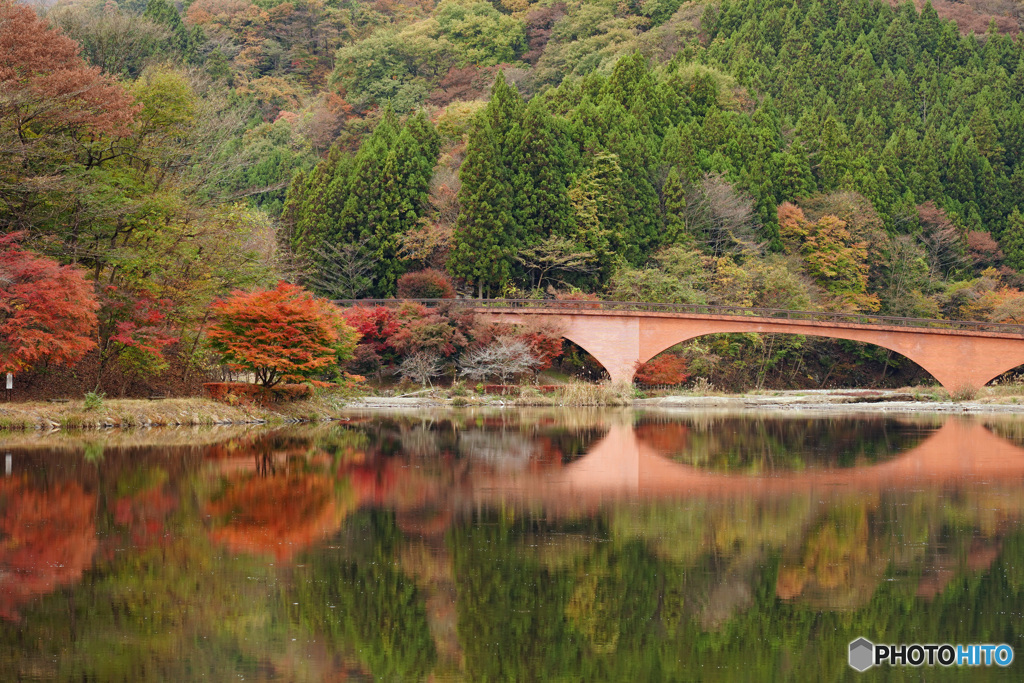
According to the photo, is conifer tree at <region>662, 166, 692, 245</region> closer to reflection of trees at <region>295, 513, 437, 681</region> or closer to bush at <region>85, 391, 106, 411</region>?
bush at <region>85, 391, 106, 411</region>

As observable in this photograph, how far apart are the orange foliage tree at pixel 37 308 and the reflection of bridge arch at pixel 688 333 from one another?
1020 inches

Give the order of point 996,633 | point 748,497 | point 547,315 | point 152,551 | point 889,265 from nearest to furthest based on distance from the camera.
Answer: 1. point 996,633
2. point 152,551
3. point 748,497
4. point 547,315
5. point 889,265

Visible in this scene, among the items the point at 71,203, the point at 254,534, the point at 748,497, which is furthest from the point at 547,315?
the point at 254,534

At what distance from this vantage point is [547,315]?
176ft

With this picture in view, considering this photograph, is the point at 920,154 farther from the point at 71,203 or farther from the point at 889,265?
the point at 71,203

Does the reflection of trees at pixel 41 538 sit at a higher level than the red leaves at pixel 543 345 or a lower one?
lower

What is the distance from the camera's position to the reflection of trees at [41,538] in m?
11.0

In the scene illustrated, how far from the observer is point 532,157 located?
2359 inches

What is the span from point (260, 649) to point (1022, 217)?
7815 centimetres

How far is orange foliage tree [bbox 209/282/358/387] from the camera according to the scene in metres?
33.0

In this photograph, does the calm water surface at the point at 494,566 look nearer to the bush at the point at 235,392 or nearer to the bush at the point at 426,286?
the bush at the point at 235,392

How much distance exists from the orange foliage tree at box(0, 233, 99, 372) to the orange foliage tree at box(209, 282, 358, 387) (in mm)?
4760

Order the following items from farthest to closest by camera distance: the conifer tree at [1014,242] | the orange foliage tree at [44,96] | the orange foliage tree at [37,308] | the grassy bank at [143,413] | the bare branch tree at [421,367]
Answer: the conifer tree at [1014,242], the bare branch tree at [421,367], the orange foliage tree at [44,96], the grassy bank at [143,413], the orange foliage tree at [37,308]

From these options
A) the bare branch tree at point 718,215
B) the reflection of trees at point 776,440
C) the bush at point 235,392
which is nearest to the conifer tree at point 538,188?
the bare branch tree at point 718,215
